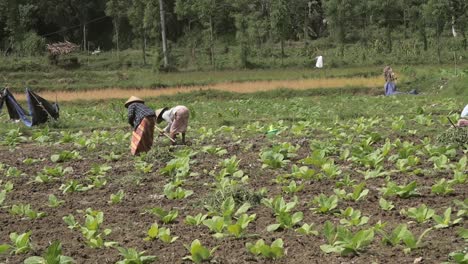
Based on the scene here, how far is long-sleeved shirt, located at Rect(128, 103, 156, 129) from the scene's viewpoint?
967cm

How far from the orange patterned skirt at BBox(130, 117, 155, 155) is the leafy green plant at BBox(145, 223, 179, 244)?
4.49 metres

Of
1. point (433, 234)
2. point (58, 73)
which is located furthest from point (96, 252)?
point (58, 73)

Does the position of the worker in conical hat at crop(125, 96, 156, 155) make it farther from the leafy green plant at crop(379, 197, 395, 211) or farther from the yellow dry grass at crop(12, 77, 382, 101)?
the yellow dry grass at crop(12, 77, 382, 101)

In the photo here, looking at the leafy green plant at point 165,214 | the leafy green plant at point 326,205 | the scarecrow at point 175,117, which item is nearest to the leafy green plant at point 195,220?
the leafy green plant at point 165,214

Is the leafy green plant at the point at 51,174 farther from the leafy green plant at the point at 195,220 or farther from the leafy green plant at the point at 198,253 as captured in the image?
the leafy green plant at the point at 198,253

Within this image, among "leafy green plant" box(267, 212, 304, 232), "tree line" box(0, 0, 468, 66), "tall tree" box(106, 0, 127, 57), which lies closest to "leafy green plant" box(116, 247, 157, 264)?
"leafy green plant" box(267, 212, 304, 232)

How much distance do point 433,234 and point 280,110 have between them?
13.8 meters

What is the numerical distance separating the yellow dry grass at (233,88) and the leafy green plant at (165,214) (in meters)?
20.9

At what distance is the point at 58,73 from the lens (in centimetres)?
3512

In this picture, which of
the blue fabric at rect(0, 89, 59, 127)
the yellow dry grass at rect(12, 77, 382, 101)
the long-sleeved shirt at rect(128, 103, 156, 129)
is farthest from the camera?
the yellow dry grass at rect(12, 77, 382, 101)

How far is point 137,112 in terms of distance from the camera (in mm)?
9750

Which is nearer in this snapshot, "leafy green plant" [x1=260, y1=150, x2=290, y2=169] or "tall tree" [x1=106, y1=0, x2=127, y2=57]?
"leafy green plant" [x1=260, y1=150, x2=290, y2=169]

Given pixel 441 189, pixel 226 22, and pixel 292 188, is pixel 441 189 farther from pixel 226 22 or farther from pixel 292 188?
pixel 226 22

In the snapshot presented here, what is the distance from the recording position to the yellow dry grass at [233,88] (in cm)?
2677
